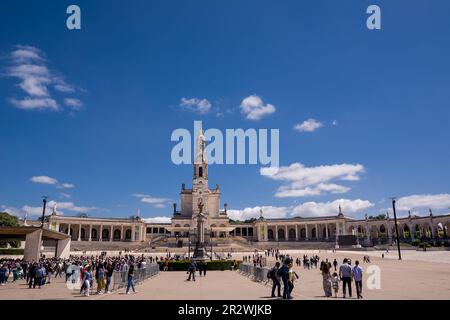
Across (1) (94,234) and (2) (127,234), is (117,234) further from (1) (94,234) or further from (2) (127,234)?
(1) (94,234)

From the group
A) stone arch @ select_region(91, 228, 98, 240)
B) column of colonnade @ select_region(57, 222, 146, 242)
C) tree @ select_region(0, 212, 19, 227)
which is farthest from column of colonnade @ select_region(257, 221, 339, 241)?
tree @ select_region(0, 212, 19, 227)

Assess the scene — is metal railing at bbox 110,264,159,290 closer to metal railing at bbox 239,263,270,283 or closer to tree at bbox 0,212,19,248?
metal railing at bbox 239,263,270,283

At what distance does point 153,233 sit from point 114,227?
47.3 ft

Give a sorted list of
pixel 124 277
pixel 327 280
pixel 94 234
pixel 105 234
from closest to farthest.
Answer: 1. pixel 327 280
2. pixel 124 277
3. pixel 94 234
4. pixel 105 234

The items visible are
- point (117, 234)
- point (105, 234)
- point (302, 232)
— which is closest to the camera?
point (117, 234)

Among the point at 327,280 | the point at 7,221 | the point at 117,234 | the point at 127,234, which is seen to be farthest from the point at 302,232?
the point at 327,280

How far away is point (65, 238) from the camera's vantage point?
41.1 m

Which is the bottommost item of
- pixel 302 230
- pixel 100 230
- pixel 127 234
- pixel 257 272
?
pixel 257 272

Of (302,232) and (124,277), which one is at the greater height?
(302,232)

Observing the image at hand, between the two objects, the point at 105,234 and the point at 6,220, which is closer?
the point at 6,220

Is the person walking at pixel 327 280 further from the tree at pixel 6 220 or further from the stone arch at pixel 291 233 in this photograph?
the stone arch at pixel 291 233

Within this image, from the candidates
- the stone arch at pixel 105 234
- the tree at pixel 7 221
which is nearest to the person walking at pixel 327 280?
the tree at pixel 7 221
